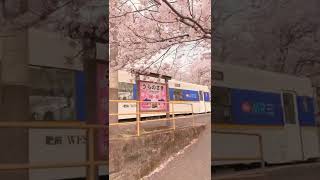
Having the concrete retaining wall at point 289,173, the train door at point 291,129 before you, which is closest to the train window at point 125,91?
the concrete retaining wall at point 289,173

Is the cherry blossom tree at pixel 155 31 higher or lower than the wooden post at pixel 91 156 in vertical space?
higher

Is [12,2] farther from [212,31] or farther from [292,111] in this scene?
[292,111]

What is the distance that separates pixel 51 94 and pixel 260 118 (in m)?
2.05

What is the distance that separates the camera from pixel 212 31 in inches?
246

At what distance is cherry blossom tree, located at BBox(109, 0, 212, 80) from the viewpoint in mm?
6543

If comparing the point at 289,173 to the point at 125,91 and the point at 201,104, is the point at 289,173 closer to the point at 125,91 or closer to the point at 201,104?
the point at 201,104

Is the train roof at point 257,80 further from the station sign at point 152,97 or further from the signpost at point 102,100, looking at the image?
the signpost at point 102,100

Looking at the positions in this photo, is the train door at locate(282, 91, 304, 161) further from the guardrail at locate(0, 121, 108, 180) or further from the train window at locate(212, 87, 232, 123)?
the guardrail at locate(0, 121, 108, 180)

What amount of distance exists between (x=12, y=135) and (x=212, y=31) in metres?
2.20

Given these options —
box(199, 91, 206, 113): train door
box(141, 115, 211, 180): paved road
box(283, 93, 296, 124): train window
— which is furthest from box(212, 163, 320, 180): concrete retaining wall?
box(199, 91, 206, 113): train door

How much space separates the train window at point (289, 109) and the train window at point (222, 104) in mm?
576

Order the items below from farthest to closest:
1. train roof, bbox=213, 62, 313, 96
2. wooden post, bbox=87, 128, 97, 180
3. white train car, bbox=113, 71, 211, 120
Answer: white train car, bbox=113, 71, 211, 120 → train roof, bbox=213, 62, 313, 96 → wooden post, bbox=87, 128, 97, 180

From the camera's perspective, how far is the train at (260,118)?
237 inches

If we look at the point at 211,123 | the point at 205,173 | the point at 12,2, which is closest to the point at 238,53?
the point at 211,123
